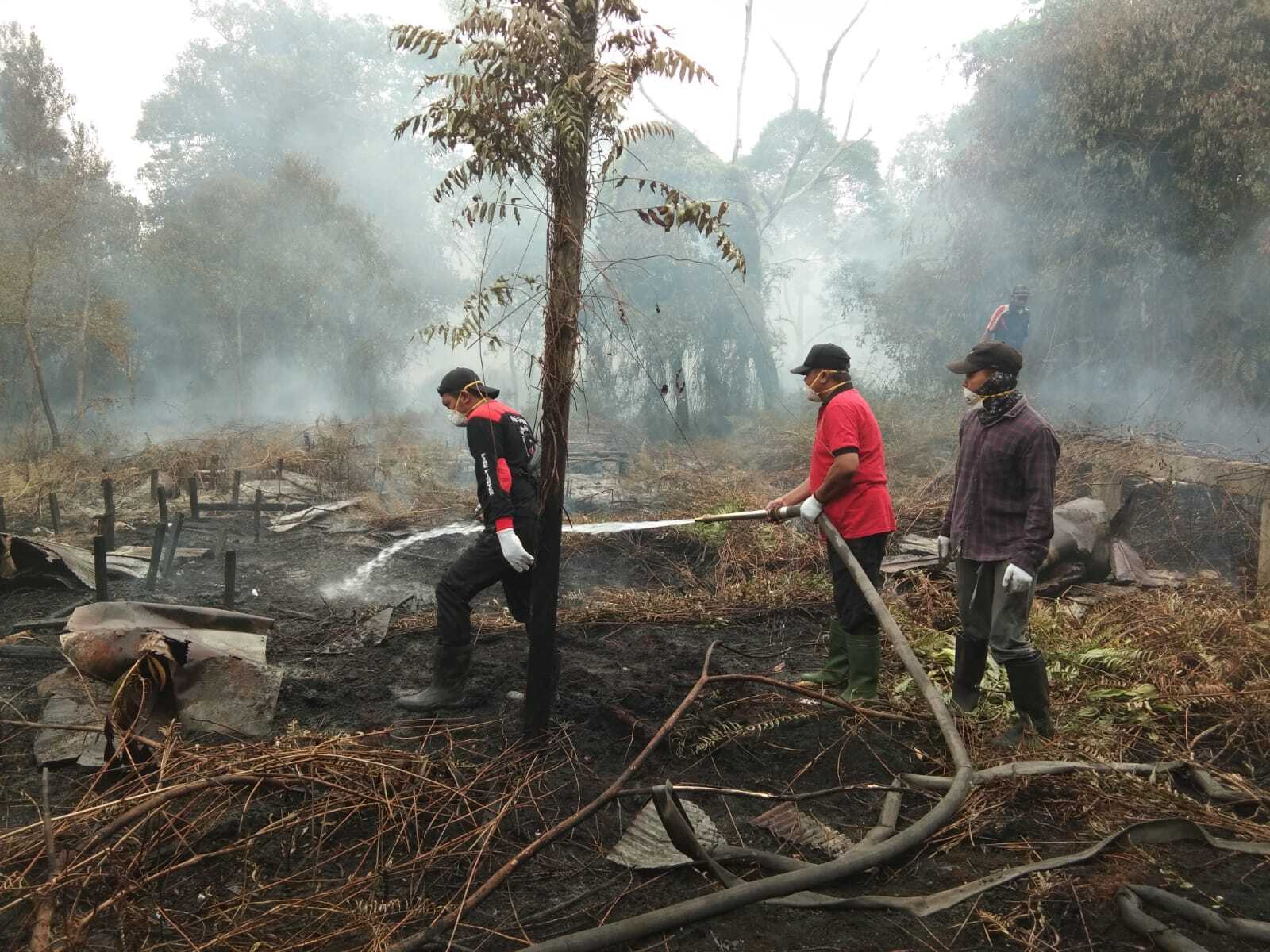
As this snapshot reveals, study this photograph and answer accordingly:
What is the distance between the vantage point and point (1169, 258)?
14195 millimetres

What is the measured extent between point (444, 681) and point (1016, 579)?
9.47 feet

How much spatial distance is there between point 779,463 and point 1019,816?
11.4 m

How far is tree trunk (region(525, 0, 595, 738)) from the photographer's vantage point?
336 cm

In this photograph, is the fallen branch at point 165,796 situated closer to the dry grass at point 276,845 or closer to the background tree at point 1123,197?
the dry grass at point 276,845

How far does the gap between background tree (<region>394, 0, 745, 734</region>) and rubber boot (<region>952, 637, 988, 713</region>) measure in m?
2.16

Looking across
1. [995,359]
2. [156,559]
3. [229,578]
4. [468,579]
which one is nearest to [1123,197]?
[995,359]

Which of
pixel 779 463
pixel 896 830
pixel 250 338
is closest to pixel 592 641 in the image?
pixel 896 830

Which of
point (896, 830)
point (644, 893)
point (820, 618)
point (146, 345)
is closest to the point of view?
point (644, 893)

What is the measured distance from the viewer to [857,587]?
4.20m

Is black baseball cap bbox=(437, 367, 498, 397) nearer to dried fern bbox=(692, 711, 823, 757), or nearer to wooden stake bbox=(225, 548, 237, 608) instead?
dried fern bbox=(692, 711, 823, 757)

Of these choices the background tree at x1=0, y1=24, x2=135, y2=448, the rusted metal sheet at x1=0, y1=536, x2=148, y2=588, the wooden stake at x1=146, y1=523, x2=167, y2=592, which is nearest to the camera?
the rusted metal sheet at x1=0, y1=536, x2=148, y2=588

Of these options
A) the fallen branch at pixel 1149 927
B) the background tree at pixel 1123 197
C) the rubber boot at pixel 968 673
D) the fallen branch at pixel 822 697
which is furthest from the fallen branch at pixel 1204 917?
the background tree at pixel 1123 197

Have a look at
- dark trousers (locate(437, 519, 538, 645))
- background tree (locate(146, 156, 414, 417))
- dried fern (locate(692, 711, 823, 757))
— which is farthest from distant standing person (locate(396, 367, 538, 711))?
background tree (locate(146, 156, 414, 417))

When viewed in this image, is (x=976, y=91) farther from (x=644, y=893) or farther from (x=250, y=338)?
(x=250, y=338)
